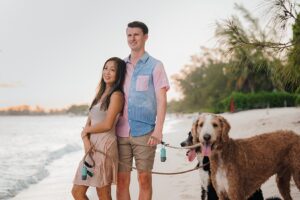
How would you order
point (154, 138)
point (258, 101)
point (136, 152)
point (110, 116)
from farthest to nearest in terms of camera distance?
1. point (258, 101)
2. point (136, 152)
3. point (154, 138)
4. point (110, 116)

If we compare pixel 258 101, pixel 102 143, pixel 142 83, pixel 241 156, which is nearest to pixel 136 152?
pixel 102 143

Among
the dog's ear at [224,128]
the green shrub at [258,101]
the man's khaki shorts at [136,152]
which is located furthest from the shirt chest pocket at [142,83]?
the green shrub at [258,101]

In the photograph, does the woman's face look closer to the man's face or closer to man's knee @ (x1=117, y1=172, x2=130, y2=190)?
the man's face

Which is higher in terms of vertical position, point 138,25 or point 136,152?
point 138,25

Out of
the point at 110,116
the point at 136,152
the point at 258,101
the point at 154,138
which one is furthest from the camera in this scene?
the point at 258,101

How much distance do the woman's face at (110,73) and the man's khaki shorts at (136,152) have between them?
0.55 metres

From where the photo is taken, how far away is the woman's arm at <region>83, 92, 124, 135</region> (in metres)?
3.58

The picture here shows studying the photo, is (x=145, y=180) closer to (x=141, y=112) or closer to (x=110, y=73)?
(x=141, y=112)

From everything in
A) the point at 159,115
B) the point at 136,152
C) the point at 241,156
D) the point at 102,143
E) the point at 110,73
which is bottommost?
the point at 241,156

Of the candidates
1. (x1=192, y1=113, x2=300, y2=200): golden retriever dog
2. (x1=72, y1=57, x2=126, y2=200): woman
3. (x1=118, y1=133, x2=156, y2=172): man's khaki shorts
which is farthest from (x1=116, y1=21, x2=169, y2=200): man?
(x1=192, y1=113, x2=300, y2=200): golden retriever dog

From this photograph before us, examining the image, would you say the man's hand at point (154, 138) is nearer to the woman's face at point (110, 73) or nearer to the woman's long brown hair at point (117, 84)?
the woman's long brown hair at point (117, 84)

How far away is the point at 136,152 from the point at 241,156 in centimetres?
101

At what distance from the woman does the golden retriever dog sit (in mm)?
788

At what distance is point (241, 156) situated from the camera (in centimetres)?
387
